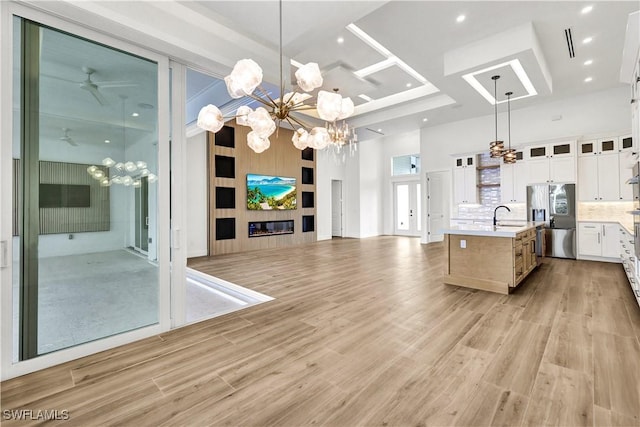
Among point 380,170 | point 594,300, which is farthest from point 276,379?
point 380,170

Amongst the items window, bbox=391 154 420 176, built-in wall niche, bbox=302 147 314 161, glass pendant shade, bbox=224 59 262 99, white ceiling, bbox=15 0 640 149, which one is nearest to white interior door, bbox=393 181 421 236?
window, bbox=391 154 420 176

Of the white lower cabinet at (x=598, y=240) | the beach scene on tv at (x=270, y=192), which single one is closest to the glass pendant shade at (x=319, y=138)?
the beach scene on tv at (x=270, y=192)

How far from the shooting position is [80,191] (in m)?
2.47

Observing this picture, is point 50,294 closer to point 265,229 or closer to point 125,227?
point 125,227

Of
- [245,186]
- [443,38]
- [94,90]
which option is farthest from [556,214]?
[94,90]

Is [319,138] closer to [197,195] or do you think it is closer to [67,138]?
[67,138]

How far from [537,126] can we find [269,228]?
7.61 metres

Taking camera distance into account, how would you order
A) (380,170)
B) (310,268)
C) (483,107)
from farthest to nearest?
(380,170), (483,107), (310,268)

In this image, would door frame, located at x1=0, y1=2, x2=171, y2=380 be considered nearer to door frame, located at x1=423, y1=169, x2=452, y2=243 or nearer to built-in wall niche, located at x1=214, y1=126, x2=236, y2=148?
built-in wall niche, located at x1=214, y1=126, x2=236, y2=148

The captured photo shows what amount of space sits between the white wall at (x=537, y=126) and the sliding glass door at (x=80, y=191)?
7.46 metres

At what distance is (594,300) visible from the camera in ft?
11.8

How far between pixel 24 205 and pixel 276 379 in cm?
234

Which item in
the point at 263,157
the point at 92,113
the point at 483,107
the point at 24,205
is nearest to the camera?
the point at 24,205

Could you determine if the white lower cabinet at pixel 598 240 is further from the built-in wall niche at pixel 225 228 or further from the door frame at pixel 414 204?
the built-in wall niche at pixel 225 228
